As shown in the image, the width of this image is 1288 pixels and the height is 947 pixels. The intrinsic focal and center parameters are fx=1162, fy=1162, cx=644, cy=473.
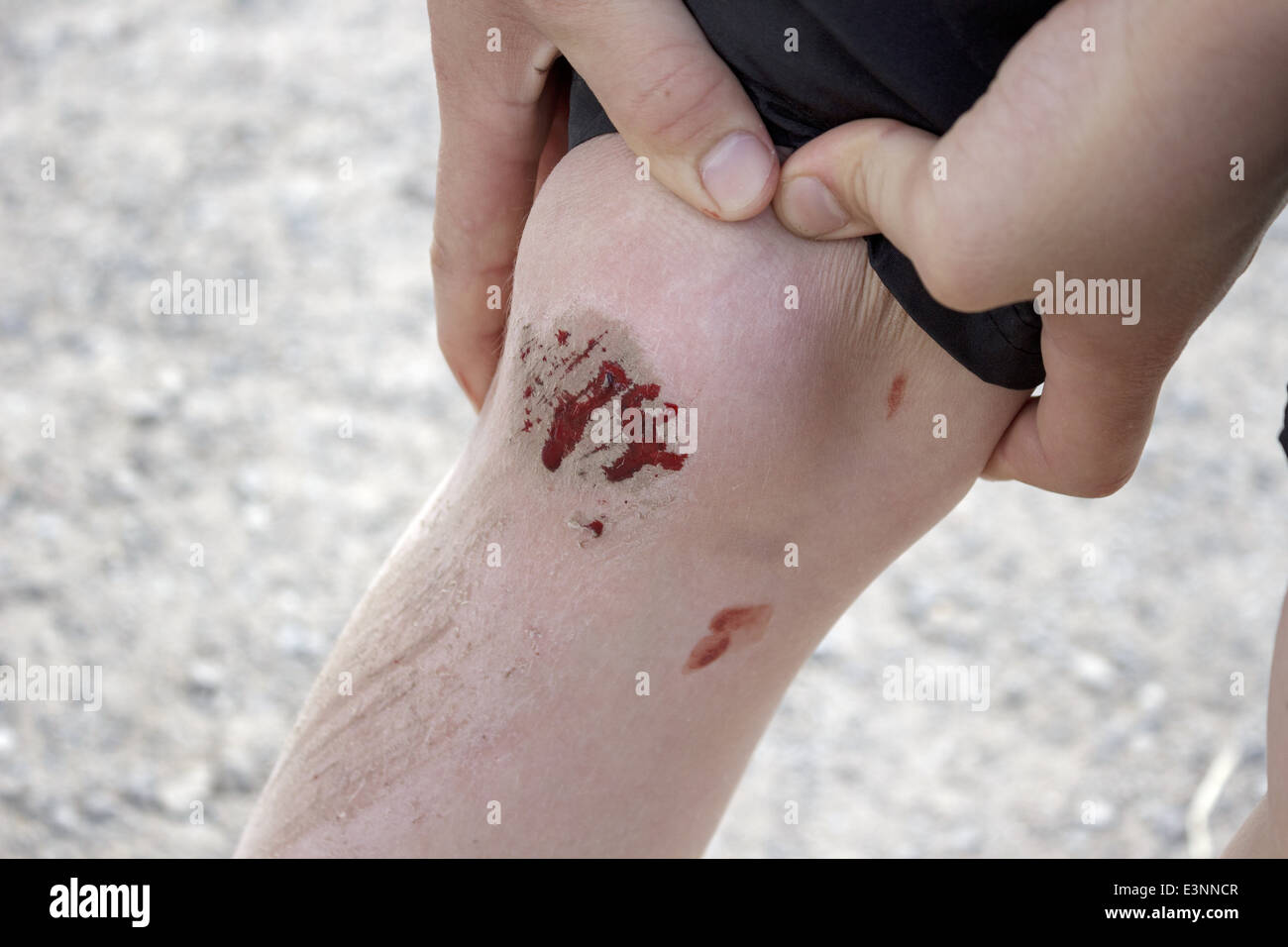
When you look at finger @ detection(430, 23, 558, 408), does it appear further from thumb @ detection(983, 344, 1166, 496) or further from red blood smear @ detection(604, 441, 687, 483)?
thumb @ detection(983, 344, 1166, 496)

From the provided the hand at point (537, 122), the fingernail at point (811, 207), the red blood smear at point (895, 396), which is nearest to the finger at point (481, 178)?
the hand at point (537, 122)

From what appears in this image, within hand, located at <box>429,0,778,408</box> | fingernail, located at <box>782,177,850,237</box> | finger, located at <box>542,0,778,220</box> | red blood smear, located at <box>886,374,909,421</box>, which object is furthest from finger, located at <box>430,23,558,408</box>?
red blood smear, located at <box>886,374,909,421</box>

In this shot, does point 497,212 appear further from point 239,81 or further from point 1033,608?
point 239,81

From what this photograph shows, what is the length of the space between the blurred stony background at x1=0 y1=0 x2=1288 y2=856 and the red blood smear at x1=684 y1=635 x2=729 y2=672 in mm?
924

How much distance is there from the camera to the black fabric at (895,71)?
730mm

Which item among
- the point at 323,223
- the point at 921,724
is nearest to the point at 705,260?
the point at 921,724

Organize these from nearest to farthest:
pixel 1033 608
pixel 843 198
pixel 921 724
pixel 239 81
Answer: pixel 843 198 → pixel 921 724 → pixel 1033 608 → pixel 239 81

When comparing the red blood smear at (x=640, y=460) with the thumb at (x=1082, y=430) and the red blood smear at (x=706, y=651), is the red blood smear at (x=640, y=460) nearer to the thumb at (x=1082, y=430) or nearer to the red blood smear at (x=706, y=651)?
the red blood smear at (x=706, y=651)

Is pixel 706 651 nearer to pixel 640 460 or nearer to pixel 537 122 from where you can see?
pixel 640 460

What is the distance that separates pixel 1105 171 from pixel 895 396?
10.3 inches

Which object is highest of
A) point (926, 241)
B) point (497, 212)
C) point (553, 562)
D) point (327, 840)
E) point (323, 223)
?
point (323, 223)

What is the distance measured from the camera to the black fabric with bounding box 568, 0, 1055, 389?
0.73 metres

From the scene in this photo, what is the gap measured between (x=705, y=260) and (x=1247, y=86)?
0.35m

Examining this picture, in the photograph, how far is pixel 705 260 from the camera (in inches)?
32.4
